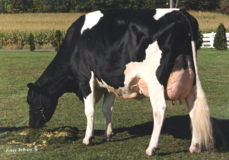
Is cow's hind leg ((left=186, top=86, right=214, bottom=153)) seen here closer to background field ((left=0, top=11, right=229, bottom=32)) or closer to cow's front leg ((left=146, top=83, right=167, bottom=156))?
cow's front leg ((left=146, top=83, right=167, bottom=156))

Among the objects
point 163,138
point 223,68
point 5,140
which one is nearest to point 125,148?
point 163,138

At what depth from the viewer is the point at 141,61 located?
16.6ft

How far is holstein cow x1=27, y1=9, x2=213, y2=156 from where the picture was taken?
4973 millimetres

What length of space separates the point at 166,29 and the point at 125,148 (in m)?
2.11

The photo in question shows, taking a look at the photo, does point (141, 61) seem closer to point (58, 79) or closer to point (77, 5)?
point (58, 79)

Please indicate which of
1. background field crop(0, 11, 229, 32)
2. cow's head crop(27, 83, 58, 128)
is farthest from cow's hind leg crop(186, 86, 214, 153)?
background field crop(0, 11, 229, 32)

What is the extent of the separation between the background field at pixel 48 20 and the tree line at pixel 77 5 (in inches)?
29.1

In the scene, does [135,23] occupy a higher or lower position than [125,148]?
higher

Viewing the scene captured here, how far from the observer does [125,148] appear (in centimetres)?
562

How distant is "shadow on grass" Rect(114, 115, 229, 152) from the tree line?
25.0 metres

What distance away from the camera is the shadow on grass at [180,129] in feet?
19.9

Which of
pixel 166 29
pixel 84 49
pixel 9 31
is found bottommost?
pixel 9 31

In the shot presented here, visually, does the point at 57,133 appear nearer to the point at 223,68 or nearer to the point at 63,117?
the point at 63,117

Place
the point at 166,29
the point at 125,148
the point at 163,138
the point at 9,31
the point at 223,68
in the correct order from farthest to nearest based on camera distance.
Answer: the point at 9,31 < the point at 223,68 < the point at 163,138 < the point at 125,148 < the point at 166,29
